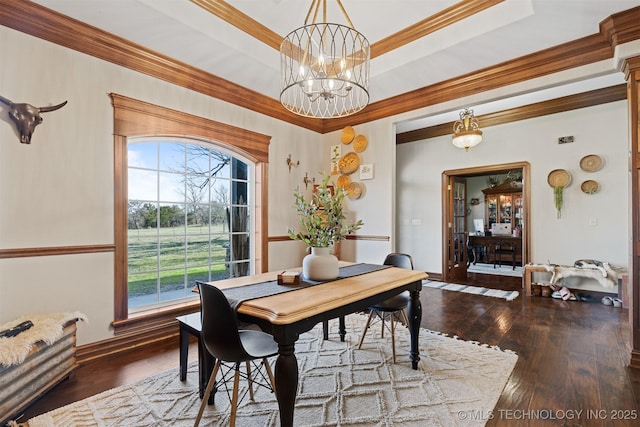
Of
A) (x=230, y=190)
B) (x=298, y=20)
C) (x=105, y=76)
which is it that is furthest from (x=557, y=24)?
(x=105, y=76)

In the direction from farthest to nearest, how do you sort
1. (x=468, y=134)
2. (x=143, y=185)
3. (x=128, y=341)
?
(x=468, y=134) → (x=143, y=185) → (x=128, y=341)

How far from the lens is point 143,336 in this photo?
284 cm

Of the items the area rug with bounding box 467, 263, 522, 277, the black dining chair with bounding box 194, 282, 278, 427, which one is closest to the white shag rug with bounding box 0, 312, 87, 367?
the black dining chair with bounding box 194, 282, 278, 427

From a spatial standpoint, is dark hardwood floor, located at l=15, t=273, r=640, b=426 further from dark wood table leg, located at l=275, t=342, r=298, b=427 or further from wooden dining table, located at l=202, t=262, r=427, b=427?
dark wood table leg, located at l=275, t=342, r=298, b=427

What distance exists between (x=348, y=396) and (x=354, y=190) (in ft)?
9.80

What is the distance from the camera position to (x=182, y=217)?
332 centimetres

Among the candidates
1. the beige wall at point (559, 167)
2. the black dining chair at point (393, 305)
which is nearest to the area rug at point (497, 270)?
the beige wall at point (559, 167)

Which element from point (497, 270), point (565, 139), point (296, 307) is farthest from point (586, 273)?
point (296, 307)

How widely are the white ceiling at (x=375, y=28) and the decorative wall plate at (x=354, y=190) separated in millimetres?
1565

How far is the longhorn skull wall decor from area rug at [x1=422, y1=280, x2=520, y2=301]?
538 cm

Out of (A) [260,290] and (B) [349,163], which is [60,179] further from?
(B) [349,163]

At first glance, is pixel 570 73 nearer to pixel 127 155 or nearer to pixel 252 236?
pixel 252 236

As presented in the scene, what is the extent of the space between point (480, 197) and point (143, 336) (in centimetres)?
907

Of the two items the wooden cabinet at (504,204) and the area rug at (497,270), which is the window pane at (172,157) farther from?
the wooden cabinet at (504,204)
